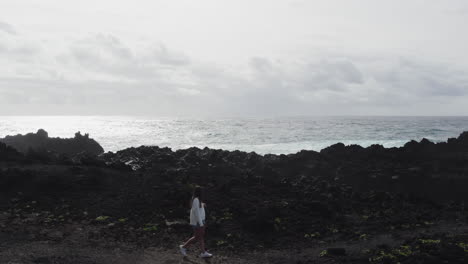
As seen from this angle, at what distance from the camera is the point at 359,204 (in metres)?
17.3

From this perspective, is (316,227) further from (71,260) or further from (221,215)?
(71,260)

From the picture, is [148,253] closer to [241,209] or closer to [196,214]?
[196,214]

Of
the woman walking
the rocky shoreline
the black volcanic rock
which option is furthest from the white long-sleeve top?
the black volcanic rock

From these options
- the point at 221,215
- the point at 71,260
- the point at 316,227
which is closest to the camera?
the point at 71,260

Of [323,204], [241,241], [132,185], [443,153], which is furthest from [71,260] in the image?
[443,153]

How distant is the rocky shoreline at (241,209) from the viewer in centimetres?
1245

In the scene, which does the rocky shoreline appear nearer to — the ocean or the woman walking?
the woman walking

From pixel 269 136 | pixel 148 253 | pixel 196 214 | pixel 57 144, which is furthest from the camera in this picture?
pixel 269 136

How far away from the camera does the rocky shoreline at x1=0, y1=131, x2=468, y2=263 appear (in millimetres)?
12445

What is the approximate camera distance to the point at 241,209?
1590 cm

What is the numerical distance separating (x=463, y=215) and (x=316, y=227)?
21.4 ft

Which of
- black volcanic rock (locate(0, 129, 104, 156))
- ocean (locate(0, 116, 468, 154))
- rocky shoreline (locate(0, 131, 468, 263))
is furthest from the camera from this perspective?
ocean (locate(0, 116, 468, 154))

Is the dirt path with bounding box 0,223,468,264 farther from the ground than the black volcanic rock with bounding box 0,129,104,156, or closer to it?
closer to it

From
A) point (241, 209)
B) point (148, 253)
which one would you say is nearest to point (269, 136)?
point (241, 209)
